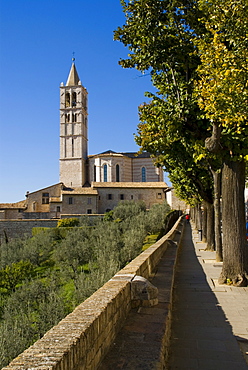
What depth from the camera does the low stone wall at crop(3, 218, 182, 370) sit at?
2.07 m

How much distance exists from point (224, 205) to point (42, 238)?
2364 cm

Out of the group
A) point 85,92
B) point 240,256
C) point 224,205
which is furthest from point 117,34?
point 85,92

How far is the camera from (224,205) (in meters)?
8.44

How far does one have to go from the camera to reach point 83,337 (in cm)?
252

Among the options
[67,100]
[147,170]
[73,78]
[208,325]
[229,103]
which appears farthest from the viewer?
[73,78]

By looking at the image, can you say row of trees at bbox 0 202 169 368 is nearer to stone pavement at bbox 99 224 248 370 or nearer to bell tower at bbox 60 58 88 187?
stone pavement at bbox 99 224 248 370

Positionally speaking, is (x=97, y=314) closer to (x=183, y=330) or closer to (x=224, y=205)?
(x=183, y=330)

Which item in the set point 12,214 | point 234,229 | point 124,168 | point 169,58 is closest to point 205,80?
point 169,58

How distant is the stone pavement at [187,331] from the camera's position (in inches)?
126

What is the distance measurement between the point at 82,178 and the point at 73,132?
403 inches

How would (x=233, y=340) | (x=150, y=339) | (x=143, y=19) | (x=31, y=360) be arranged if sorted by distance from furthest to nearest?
(x=143, y=19) < (x=233, y=340) < (x=150, y=339) < (x=31, y=360)

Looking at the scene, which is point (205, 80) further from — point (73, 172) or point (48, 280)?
point (73, 172)

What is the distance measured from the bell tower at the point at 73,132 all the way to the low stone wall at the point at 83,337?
191 ft

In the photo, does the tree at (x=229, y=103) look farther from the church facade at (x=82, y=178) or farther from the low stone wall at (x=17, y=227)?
the church facade at (x=82, y=178)
